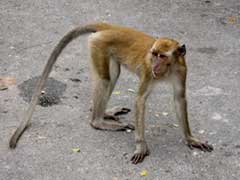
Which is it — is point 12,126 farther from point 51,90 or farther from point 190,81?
point 190,81

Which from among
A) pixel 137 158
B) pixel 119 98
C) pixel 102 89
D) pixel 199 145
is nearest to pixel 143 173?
pixel 137 158

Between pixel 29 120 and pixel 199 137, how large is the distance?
72.7 inches

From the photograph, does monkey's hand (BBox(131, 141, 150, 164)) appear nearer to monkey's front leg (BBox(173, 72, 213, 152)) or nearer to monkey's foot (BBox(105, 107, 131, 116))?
monkey's front leg (BBox(173, 72, 213, 152))

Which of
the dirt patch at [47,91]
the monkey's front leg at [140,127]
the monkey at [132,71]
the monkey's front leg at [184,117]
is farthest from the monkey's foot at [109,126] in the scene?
the dirt patch at [47,91]

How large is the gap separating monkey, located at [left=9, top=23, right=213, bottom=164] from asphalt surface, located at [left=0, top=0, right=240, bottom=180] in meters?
0.13

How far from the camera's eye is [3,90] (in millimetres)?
7566

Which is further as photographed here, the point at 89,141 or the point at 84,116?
the point at 84,116

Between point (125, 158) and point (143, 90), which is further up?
point (143, 90)

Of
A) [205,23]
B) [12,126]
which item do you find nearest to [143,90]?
[12,126]

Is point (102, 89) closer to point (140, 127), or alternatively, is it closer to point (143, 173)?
point (140, 127)

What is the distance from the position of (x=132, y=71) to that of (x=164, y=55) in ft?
2.47

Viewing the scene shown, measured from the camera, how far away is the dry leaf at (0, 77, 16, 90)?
764 centimetres

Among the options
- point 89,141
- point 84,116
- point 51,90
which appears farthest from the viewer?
point 51,90

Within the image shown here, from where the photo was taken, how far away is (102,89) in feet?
21.8
